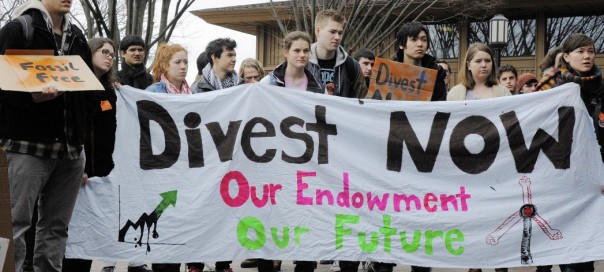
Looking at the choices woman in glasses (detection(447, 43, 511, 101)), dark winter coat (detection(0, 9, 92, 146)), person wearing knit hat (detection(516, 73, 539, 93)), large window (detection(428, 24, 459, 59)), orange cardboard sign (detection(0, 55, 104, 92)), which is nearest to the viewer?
orange cardboard sign (detection(0, 55, 104, 92))

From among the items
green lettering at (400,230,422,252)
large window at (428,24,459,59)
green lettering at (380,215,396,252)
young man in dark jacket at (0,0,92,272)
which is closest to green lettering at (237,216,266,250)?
green lettering at (380,215,396,252)

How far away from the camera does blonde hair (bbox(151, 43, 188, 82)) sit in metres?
7.31

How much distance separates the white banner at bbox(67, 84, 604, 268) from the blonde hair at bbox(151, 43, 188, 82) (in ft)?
3.17

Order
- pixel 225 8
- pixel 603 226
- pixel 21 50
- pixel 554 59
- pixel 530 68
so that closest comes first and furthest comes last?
1. pixel 21 50
2. pixel 603 226
3. pixel 554 59
4. pixel 530 68
5. pixel 225 8

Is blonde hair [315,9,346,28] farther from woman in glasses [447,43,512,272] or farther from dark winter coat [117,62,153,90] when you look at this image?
dark winter coat [117,62,153,90]

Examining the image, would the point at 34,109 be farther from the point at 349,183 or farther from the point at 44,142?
the point at 349,183

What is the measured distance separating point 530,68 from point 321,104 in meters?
16.8

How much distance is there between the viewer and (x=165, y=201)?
6.31 meters

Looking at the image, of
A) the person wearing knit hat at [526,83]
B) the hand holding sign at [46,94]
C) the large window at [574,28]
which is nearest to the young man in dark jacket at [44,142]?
the hand holding sign at [46,94]

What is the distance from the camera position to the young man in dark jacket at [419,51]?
691cm

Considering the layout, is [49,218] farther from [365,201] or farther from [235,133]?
[365,201]

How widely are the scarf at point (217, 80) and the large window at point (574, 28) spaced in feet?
50.6

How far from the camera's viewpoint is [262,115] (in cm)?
636

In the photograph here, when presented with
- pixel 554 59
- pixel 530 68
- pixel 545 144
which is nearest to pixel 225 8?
pixel 530 68
